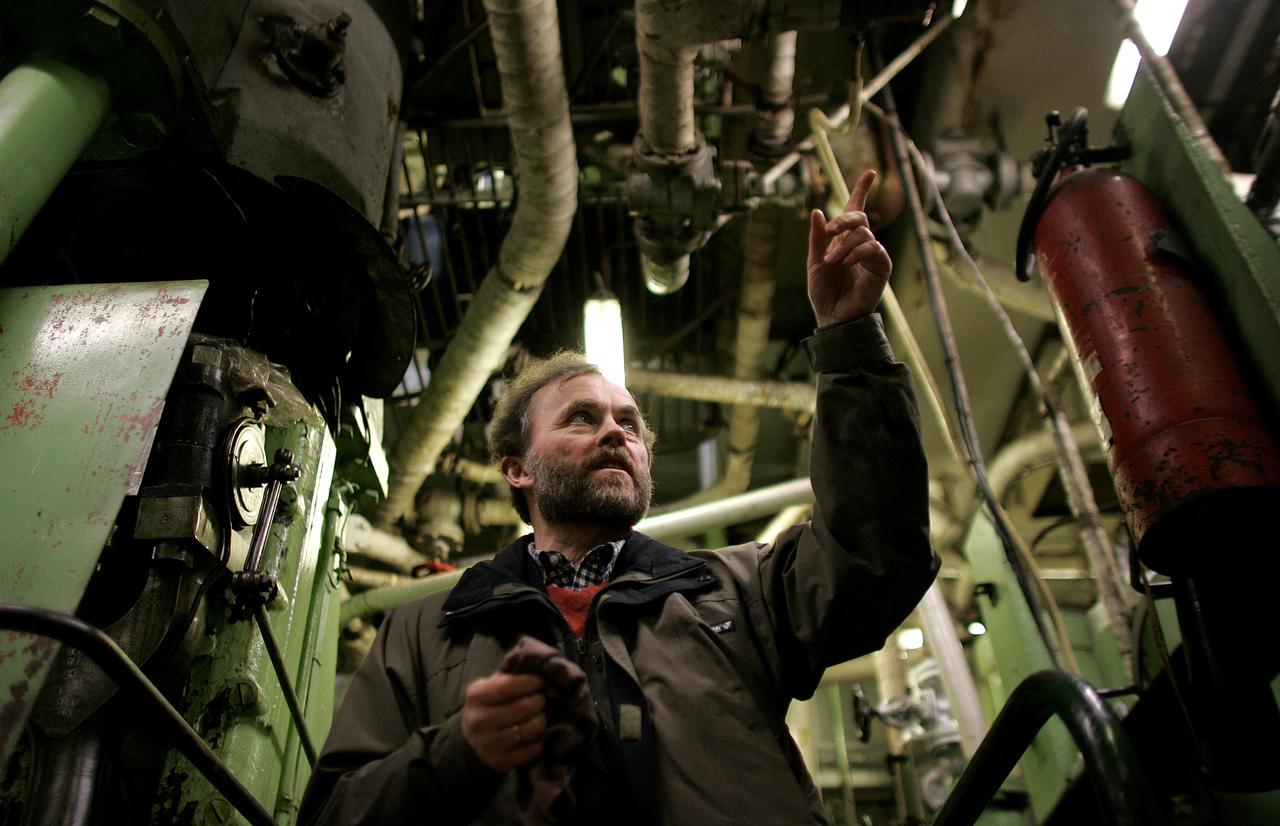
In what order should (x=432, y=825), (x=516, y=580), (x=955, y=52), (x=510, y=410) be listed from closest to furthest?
(x=432, y=825), (x=516, y=580), (x=510, y=410), (x=955, y=52)

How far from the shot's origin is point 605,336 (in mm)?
3145

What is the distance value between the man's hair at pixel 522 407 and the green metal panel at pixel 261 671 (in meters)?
0.60

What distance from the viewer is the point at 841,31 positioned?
196 inches

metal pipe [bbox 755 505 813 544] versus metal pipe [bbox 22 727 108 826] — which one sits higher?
metal pipe [bbox 755 505 813 544]

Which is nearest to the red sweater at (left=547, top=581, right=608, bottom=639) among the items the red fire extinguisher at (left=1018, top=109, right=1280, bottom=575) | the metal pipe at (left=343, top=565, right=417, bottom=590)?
the red fire extinguisher at (left=1018, top=109, right=1280, bottom=575)

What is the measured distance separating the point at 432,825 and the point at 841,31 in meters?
5.24

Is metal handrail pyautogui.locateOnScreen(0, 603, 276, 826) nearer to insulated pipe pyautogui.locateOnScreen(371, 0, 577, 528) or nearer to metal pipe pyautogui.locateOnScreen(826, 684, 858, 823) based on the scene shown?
insulated pipe pyautogui.locateOnScreen(371, 0, 577, 528)

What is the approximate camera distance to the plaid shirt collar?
1.76 metres

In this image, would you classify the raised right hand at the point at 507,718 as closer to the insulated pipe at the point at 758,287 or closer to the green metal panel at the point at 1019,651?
the green metal panel at the point at 1019,651

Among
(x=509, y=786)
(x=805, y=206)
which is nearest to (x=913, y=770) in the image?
(x=805, y=206)

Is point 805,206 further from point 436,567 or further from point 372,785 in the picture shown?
point 372,785

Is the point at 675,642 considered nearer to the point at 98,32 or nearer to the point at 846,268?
the point at 846,268

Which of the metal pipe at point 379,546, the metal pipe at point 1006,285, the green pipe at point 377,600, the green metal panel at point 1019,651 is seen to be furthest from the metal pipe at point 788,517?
the metal pipe at point 379,546

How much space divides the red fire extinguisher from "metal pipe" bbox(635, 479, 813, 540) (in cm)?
230
